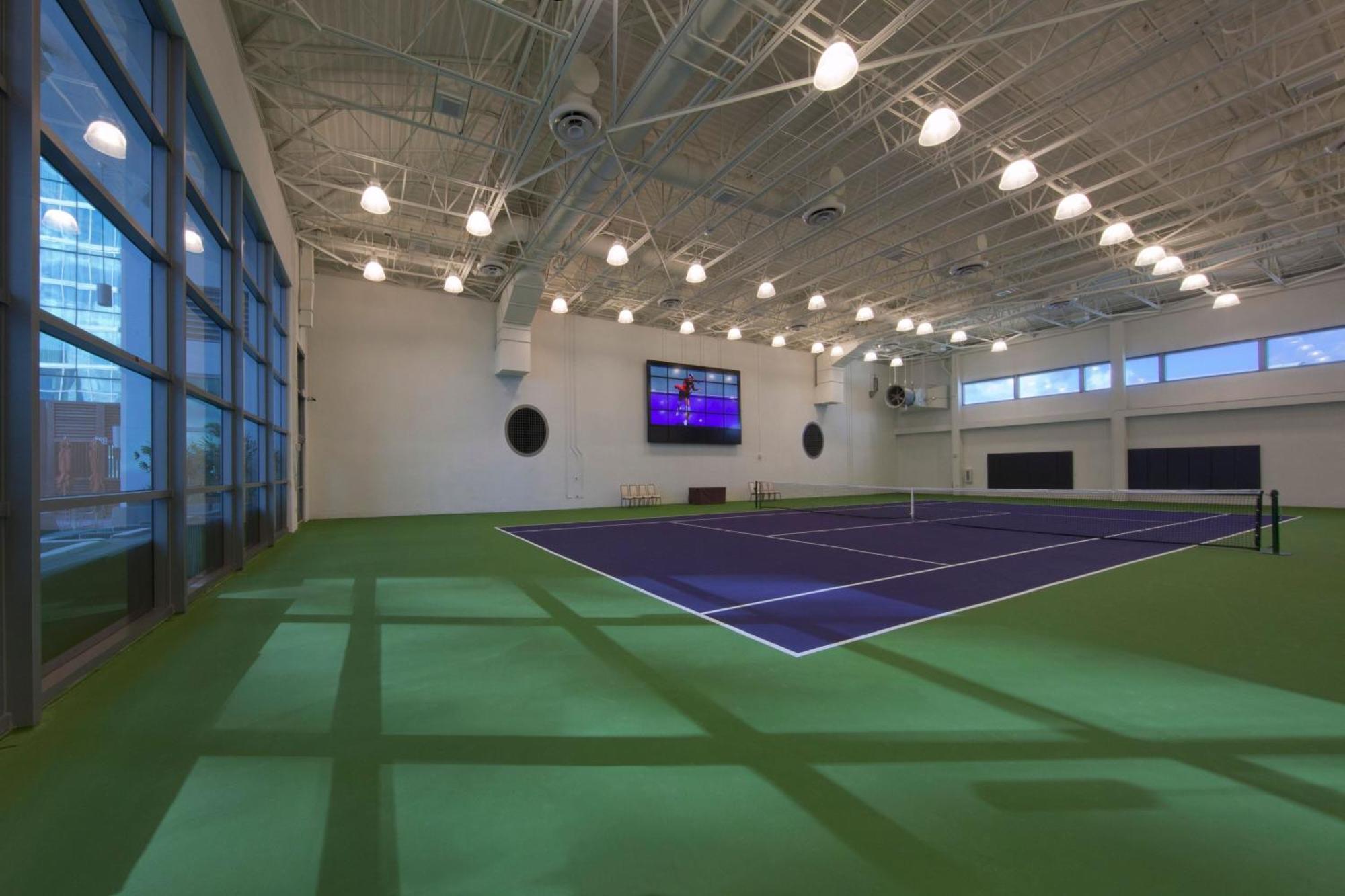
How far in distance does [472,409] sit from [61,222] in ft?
48.2

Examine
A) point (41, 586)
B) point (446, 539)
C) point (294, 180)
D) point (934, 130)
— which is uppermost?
point (294, 180)

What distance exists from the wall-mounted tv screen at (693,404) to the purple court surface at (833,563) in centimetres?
812

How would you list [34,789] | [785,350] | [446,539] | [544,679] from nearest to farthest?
1. [34,789]
2. [544,679]
3. [446,539]
4. [785,350]

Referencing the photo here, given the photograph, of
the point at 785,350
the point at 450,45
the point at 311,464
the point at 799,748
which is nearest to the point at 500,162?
the point at 450,45

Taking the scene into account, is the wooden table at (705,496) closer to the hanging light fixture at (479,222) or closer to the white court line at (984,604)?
the white court line at (984,604)

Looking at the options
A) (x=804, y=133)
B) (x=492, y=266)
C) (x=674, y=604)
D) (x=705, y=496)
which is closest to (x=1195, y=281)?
(x=804, y=133)

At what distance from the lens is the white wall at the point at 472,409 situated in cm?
1645

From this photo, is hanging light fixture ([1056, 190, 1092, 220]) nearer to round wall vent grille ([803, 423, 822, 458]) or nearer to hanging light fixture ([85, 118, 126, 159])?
hanging light fixture ([85, 118, 126, 159])

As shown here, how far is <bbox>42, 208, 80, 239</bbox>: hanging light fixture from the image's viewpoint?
3.65 meters

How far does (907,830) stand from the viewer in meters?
2.15

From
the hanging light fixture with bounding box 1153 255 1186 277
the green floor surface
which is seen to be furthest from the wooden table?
the green floor surface

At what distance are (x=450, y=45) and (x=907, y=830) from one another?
38.1 ft

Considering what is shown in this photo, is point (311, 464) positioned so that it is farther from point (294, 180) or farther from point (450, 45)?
point (450, 45)

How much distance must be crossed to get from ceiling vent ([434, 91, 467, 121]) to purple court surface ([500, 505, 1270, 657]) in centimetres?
813
